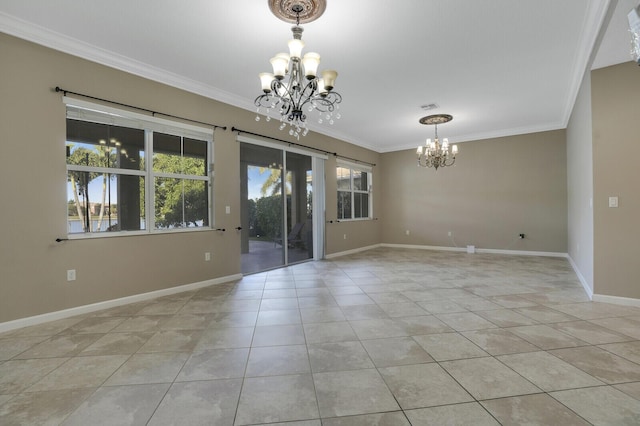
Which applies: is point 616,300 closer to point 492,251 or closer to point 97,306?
point 492,251

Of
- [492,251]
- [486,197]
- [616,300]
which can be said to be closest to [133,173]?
[616,300]

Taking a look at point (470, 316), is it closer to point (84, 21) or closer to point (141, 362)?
point (141, 362)

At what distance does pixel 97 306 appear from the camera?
3.29 metres

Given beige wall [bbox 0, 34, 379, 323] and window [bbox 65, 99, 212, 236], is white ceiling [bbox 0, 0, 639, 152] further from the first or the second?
window [bbox 65, 99, 212, 236]

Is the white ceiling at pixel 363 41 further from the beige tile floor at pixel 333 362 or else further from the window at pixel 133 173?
the beige tile floor at pixel 333 362

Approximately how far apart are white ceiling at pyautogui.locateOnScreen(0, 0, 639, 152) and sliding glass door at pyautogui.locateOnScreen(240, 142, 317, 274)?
1124mm

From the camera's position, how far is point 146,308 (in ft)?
11.0

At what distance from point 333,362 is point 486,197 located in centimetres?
656

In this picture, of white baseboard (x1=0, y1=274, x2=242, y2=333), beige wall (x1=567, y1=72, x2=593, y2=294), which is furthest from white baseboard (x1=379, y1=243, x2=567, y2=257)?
white baseboard (x1=0, y1=274, x2=242, y2=333)

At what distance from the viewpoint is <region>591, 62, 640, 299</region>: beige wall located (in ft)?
10.6

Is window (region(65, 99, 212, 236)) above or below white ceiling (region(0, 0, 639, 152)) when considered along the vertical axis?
below

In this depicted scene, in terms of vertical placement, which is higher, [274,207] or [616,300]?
[274,207]

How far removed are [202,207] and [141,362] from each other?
2500 mm

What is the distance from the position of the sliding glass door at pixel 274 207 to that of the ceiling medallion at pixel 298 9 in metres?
2.54
